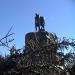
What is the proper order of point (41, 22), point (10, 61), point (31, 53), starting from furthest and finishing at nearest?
point (41, 22) → point (31, 53) → point (10, 61)

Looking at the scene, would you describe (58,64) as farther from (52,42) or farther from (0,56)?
(0,56)

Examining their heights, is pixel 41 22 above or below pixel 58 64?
above

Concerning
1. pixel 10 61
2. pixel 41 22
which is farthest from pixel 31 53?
pixel 41 22

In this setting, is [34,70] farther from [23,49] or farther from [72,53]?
[72,53]

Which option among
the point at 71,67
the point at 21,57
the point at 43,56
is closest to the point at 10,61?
the point at 21,57

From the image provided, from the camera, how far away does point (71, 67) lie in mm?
6871

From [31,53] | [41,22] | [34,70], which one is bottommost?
[34,70]

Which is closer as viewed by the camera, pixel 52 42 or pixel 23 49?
pixel 23 49

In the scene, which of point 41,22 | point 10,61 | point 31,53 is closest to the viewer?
point 10,61

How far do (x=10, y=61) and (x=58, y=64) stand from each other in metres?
1.25

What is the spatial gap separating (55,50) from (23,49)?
79cm

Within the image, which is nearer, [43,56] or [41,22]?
[43,56]

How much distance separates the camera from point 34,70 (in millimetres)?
6684

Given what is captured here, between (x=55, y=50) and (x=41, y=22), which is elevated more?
(x=41, y=22)
